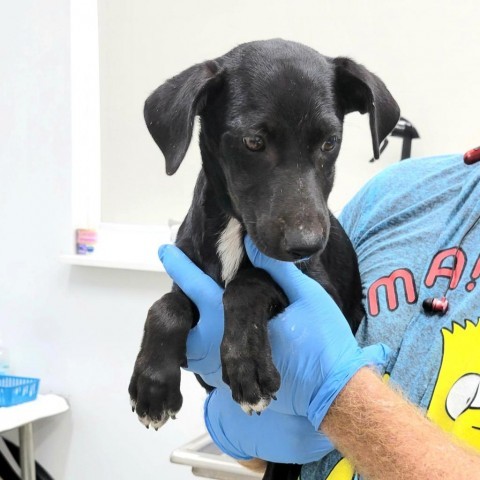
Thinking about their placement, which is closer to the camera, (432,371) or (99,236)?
(432,371)

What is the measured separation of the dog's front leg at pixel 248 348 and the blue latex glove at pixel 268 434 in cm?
22

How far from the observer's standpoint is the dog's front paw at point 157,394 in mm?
1044

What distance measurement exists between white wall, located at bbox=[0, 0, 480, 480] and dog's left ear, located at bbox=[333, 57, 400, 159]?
1382 mm

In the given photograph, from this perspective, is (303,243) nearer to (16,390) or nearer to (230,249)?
(230,249)

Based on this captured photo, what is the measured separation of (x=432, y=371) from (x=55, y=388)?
2197 millimetres

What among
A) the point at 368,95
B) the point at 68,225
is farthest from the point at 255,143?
the point at 68,225

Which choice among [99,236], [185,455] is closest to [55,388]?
[99,236]

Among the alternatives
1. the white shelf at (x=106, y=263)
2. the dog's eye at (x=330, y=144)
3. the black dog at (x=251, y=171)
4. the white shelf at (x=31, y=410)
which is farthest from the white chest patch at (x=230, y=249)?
the white shelf at (x=31, y=410)

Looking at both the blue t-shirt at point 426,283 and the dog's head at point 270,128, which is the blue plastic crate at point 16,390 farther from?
the dog's head at point 270,128

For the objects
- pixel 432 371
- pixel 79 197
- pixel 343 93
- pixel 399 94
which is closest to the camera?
pixel 432 371

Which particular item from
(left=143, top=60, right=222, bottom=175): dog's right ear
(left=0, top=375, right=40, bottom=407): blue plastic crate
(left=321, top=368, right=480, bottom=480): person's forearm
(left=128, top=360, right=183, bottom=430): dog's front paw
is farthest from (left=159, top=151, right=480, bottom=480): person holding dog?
(left=0, top=375, right=40, bottom=407): blue plastic crate

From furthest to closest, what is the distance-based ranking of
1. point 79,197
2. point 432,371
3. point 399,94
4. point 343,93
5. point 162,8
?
1. point 162,8
2. point 79,197
3. point 399,94
4. point 343,93
5. point 432,371

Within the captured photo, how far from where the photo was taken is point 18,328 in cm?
298

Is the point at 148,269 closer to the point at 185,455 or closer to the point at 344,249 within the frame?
the point at 185,455
